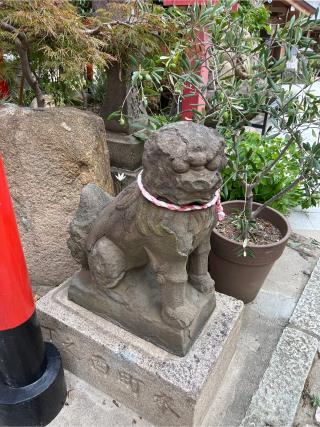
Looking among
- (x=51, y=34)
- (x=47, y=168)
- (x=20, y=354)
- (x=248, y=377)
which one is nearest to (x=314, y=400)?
(x=248, y=377)

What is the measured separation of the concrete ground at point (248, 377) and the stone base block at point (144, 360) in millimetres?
60

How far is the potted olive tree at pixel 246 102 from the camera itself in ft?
5.59

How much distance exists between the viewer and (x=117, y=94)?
3.03 meters

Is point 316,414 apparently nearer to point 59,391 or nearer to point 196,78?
point 59,391

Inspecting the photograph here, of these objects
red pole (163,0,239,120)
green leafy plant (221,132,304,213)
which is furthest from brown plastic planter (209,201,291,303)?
red pole (163,0,239,120)

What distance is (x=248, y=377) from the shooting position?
6.09 ft

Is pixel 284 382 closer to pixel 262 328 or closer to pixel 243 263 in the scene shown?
pixel 262 328

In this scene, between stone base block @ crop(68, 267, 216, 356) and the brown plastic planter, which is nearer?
stone base block @ crop(68, 267, 216, 356)

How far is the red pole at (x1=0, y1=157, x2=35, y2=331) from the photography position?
4.15 feet

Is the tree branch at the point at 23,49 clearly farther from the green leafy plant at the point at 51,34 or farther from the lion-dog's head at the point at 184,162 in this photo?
the lion-dog's head at the point at 184,162

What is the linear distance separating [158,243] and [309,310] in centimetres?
143

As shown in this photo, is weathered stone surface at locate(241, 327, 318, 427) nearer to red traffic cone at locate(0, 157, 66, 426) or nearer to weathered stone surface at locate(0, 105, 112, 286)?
red traffic cone at locate(0, 157, 66, 426)

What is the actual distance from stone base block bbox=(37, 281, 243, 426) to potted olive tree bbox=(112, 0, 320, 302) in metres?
0.46

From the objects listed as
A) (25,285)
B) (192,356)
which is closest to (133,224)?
(25,285)
